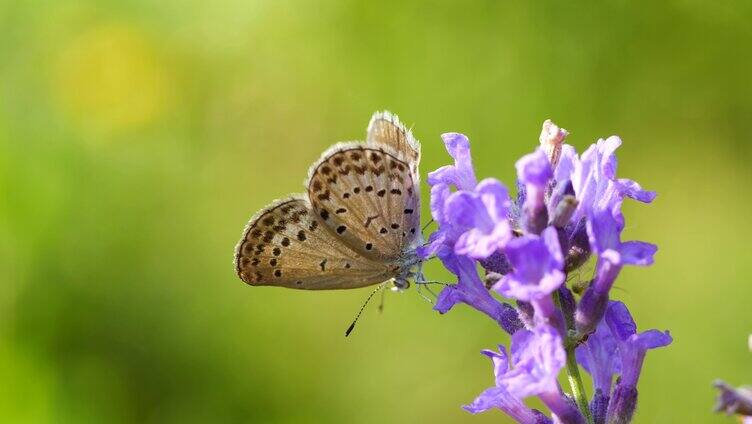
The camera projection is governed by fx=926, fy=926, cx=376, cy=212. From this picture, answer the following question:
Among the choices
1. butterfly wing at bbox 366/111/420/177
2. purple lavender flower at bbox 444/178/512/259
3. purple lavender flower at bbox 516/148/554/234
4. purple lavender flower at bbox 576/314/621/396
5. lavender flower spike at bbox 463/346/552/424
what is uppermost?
butterfly wing at bbox 366/111/420/177

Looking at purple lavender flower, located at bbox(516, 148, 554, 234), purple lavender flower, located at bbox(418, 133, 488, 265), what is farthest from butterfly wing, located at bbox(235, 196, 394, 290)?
purple lavender flower, located at bbox(516, 148, 554, 234)

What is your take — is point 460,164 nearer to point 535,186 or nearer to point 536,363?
point 535,186

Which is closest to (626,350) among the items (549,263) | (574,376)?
(574,376)

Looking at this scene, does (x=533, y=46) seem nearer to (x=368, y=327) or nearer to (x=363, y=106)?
(x=363, y=106)

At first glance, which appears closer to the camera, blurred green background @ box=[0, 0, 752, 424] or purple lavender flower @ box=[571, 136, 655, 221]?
purple lavender flower @ box=[571, 136, 655, 221]

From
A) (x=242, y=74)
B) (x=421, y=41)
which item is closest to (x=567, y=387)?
(x=421, y=41)

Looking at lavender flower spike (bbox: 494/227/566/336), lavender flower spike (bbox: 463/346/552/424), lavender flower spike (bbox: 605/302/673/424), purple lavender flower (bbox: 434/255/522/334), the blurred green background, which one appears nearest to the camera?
lavender flower spike (bbox: 494/227/566/336)

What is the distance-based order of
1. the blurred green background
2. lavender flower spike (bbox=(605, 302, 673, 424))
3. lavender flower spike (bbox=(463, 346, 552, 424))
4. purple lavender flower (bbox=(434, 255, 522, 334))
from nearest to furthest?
lavender flower spike (bbox=(463, 346, 552, 424)) < lavender flower spike (bbox=(605, 302, 673, 424)) < purple lavender flower (bbox=(434, 255, 522, 334)) < the blurred green background

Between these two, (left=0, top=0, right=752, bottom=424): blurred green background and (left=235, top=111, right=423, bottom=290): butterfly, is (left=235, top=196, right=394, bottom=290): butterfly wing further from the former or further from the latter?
(left=0, top=0, right=752, bottom=424): blurred green background
